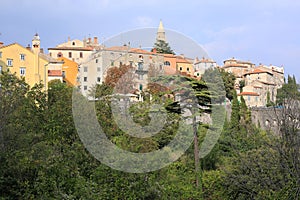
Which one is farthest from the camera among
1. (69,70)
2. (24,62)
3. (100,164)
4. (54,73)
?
(69,70)

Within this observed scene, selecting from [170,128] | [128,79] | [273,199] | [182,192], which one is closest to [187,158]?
[170,128]

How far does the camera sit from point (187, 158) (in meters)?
24.8

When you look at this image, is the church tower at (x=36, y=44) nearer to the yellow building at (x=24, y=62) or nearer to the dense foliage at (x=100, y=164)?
the yellow building at (x=24, y=62)

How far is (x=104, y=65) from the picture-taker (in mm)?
44344

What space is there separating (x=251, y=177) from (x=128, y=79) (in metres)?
21.3

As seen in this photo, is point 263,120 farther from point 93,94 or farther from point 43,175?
point 43,175

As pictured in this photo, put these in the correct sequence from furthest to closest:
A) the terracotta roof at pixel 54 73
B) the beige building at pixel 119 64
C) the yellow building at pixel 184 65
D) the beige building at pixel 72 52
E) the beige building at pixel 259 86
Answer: the beige building at pixel 72 52, the beige building at pixel 259 86, the yellow building at pixel 184 65, the terracotta roof at pixel 54 73, the beige building at pixel 119 64

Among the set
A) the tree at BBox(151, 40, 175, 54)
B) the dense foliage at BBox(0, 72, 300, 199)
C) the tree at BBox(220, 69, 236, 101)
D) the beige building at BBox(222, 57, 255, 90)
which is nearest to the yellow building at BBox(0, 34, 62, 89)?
the dense foliage at BBox(0, 72, 300, 199)

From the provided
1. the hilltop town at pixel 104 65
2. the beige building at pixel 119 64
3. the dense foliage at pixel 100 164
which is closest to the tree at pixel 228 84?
the hilltop town at pixel 104 65

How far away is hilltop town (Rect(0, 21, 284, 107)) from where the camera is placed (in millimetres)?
36969

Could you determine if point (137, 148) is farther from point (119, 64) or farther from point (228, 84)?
point (228, 84)

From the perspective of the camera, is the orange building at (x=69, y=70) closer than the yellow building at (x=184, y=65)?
Yes

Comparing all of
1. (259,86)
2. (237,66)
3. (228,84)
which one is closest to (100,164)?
(228,84)

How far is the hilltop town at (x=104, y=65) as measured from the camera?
36969 mm
